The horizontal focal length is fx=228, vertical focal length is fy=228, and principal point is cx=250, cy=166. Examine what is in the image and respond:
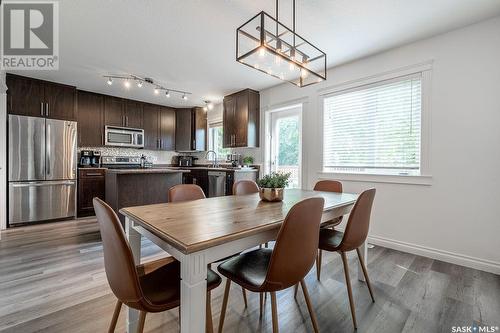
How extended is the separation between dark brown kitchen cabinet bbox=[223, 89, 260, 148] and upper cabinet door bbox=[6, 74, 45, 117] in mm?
3226

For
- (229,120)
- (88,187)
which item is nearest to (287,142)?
(229,120)

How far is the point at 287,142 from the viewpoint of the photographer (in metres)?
4.14

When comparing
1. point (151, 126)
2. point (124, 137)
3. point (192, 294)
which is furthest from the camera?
point (151, 126)

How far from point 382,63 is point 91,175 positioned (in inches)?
207

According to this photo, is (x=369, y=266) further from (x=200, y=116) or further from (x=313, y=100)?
(x=200, y=116)

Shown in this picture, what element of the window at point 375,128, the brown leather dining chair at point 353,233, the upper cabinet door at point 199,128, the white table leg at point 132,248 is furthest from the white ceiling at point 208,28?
the upper cabinet door at point 199,128

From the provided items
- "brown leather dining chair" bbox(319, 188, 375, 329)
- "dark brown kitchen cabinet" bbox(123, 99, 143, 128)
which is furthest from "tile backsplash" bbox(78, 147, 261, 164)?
"brown leather dining chair" bbox(319, 188, 375, 329)

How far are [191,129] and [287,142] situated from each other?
280 centimetres

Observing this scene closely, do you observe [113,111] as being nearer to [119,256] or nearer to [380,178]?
[119,256]

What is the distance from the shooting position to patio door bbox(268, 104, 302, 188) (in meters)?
3.94

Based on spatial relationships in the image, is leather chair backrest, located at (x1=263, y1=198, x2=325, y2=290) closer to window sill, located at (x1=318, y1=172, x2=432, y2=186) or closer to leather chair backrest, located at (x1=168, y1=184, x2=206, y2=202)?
leather chair backrest, located at (x1=168, y1=184, x2=206, y2=202)

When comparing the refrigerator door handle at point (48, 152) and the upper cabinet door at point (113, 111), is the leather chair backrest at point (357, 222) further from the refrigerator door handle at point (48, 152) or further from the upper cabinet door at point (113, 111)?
the upper cabinet door at point (113, 111)

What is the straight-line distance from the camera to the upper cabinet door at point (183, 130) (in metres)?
5.82

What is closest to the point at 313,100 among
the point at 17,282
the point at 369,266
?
the point at 369,266
